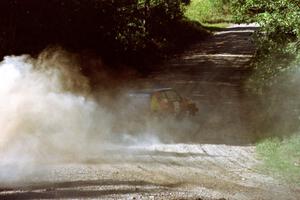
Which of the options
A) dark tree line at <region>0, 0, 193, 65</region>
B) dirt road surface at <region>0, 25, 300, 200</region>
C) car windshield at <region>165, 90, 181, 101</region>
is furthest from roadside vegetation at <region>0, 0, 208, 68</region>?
dirt road surface at <region>0, 25, 300, 200</region>

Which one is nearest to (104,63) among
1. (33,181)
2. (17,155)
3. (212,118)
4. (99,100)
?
(99,100)

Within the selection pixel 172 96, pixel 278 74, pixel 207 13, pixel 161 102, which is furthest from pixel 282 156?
pixel 207 13

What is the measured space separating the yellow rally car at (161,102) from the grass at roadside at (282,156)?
337cm

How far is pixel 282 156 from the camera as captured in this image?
45.1ft

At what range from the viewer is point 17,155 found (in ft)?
40.6

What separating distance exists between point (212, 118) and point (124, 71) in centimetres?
1003

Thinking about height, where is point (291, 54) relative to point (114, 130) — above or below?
above

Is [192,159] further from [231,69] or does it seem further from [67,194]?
[231,69]

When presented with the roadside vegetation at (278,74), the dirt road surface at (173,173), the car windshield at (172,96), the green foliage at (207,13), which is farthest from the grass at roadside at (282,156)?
the green foliage at (207,13)

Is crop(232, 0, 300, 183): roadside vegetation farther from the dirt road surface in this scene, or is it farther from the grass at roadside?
the dirt road surface

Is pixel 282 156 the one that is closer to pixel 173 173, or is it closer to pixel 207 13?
pixel 173 173

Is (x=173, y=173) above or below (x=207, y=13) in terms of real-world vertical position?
below

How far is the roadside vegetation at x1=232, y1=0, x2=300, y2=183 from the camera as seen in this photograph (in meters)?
14.7

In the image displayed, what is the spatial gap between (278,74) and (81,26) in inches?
435
